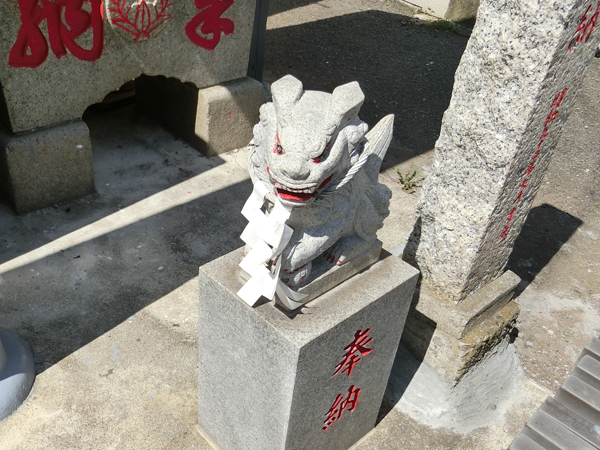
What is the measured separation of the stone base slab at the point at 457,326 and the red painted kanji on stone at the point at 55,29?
3044 millimetres

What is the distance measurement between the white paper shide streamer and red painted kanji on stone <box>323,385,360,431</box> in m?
0.71

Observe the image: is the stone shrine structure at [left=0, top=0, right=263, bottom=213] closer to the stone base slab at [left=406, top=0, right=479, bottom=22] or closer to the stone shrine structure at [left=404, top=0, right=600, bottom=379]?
the stone shrine structure at [left=404, top=0, right=600, bottom=379]

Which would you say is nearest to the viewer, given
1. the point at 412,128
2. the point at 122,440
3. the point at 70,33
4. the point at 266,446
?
the point at 266,446

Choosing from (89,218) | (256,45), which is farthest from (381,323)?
(256,45)

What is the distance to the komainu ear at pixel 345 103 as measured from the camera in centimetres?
226

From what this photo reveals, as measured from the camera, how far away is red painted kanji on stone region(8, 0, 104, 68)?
13.2 feet

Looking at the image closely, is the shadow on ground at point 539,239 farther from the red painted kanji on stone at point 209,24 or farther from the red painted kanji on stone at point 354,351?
the red painted kanji on stone at point 209,24

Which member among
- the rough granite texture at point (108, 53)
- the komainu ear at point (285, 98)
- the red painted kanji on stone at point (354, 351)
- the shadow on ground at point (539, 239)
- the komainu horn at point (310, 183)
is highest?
the komainu ear at point (285, 98)

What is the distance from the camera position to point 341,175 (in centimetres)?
242

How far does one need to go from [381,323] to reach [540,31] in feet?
5.11

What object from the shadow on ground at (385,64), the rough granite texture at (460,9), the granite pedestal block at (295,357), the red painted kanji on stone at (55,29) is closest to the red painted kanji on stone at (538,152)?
the granite pedestal block at (295,357)

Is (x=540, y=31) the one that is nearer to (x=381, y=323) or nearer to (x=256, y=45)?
(x=381, y=323)

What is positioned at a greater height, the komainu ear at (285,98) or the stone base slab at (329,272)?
the komainu ear at (285,98)

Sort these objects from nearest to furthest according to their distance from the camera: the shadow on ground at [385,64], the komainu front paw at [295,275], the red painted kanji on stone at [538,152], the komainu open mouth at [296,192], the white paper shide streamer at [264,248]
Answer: the komainu open mouth at [296,192] < the white paper shide streamer at [264,248] < the komainu front paw at [295,275] < the red painted kanji on stone at [538,152] < the shadow on ground at [385,64]
